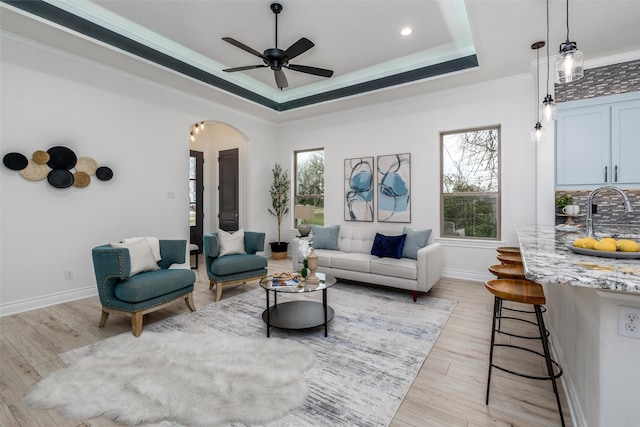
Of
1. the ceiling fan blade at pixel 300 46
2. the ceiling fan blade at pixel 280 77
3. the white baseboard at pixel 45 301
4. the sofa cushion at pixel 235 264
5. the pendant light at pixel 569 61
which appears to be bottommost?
the white baseboard at pixel 45 301

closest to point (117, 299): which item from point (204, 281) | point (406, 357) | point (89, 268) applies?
point (89, 268)

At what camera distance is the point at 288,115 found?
6.33 m

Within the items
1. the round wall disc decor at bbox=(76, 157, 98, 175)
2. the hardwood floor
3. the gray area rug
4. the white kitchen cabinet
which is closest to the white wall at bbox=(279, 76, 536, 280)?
the white kitchen cabinet

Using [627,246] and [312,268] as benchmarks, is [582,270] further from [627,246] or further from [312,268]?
[312,268]

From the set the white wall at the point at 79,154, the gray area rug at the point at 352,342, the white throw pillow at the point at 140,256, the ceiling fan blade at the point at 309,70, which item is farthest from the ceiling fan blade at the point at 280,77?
the gray area rug at the point at 352,342

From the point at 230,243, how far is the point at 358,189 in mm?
2745

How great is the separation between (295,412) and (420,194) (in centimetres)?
418

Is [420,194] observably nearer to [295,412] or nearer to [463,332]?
[463,332]

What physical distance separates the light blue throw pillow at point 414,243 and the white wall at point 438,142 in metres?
0.94

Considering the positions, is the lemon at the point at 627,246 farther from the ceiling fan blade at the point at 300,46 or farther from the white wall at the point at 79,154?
the white wall at the point at 79,154

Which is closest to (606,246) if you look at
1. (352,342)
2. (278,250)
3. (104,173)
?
(352,342)

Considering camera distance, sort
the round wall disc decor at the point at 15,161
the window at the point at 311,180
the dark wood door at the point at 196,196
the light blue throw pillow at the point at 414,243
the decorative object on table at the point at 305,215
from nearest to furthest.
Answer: the round wall disc decor at the point at 15,161 → the light blue throw pillow at the point at 414,243 → the decorative object on table at the point at 305,215 → the window at the point at 311,180 → the dark wood door at the point at 196,196

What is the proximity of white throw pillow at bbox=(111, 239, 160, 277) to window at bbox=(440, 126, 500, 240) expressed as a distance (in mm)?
4364

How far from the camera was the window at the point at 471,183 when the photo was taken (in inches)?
185
